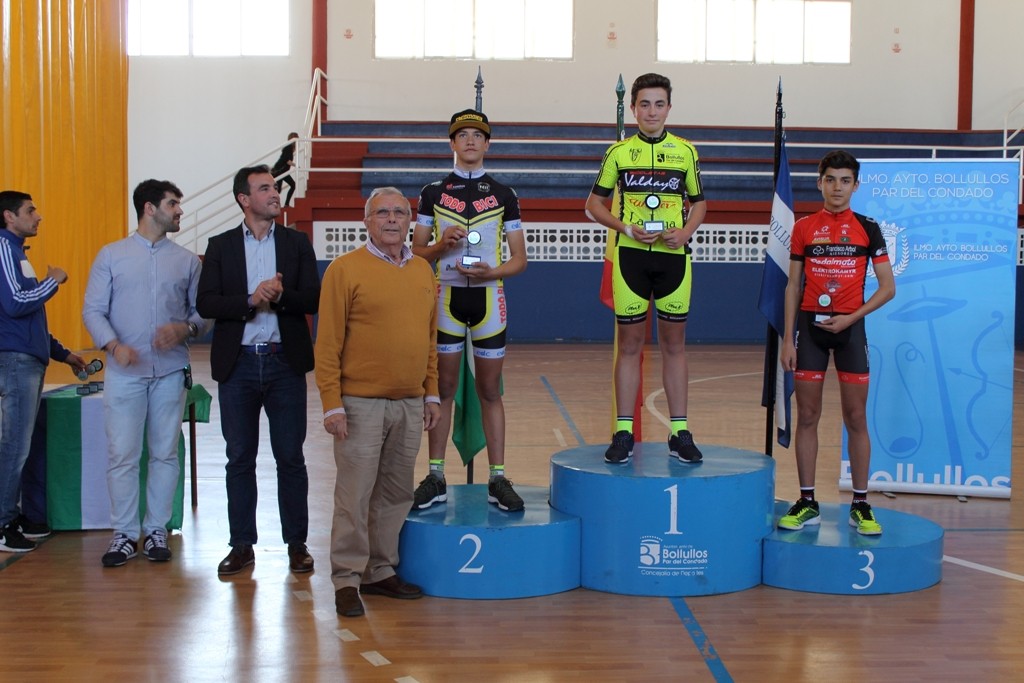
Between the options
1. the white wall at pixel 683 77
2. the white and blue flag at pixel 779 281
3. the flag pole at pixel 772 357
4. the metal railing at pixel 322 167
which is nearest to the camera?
the white and blue flag at pixel 779 281

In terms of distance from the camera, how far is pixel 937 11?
18.1 meters

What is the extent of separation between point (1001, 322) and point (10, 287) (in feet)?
17.3

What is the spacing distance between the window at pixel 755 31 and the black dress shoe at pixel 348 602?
593 inches

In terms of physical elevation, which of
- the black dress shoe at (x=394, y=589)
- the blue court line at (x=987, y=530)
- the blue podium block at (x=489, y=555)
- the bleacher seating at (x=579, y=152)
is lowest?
the blue court line at (x=987, y=530)

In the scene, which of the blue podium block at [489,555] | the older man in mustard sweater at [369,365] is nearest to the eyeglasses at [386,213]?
the older man in mustard sweater at [369,365]

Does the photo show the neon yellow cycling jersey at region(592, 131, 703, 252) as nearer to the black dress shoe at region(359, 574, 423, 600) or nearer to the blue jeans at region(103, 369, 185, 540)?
the black dress shoe at region(359, 574, 423, 600)

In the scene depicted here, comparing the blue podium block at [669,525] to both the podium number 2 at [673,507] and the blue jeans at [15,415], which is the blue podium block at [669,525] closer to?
the podium number 2 at [673,507]

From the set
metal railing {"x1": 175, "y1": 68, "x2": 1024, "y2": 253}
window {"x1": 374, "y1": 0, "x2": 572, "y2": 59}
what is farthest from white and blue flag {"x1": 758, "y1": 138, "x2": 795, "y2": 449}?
window {"x1": 374, "y1": 0, "x2": 572, "y2": 59}

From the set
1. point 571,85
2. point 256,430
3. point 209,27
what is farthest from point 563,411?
point 209,27

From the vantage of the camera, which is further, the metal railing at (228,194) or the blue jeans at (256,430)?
the metal railing at (228,194)

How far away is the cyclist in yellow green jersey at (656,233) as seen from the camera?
16.1ft

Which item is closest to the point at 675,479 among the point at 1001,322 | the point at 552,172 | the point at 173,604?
the point at 173,604

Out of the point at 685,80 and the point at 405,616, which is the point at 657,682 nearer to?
the point at 405,616

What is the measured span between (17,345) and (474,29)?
13846 millimetres
